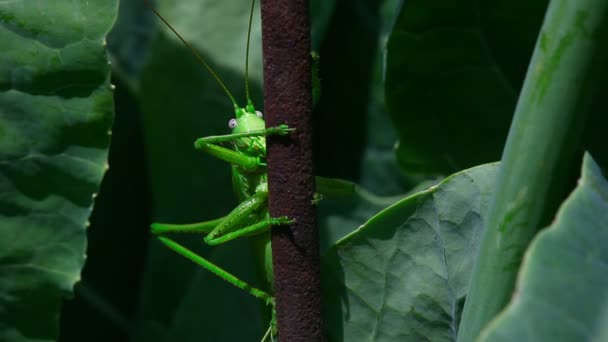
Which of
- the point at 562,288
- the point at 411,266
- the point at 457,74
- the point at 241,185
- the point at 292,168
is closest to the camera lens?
the point at 562,288

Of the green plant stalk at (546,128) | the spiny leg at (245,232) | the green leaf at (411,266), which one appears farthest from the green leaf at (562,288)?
the spiny leg at (245,232)

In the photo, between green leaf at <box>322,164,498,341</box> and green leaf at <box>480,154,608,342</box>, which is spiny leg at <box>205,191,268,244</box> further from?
green leaf at <box>480,154,608,342</box>

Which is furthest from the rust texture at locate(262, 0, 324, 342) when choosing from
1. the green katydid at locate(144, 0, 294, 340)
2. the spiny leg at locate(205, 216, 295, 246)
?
the green katydid at locate(144, 0, 294, 340)

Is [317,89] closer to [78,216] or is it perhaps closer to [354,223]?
[354,223]

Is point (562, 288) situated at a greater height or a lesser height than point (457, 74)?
lesser

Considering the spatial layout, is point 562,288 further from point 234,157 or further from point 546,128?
point 234,157

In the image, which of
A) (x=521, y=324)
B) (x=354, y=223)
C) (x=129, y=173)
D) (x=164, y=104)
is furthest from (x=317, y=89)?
(x=521, y=324)

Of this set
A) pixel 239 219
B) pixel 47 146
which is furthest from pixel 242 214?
pixel 47 146
